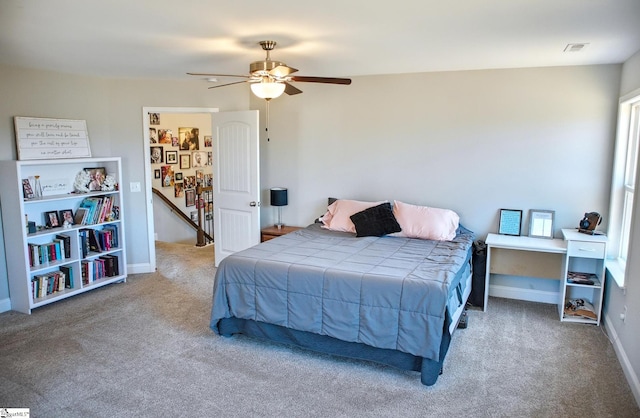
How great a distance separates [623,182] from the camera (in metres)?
4.07

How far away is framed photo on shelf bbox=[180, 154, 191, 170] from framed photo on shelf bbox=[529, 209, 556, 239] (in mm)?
5535

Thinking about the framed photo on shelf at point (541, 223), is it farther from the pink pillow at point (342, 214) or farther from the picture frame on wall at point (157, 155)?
the picture frame on wall at point (157, 155)

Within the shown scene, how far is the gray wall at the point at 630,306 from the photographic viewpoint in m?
2.93

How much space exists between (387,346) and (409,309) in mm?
302

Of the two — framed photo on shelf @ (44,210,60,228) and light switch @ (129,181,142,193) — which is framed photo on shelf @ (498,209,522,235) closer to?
light switch @ (129,181,142,193)

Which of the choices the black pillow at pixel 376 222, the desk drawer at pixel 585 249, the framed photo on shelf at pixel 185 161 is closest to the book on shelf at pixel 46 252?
the black pillow at pixel 376 222

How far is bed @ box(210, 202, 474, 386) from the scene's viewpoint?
298 cm

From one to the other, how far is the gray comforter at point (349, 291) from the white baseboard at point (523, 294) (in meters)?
1.09

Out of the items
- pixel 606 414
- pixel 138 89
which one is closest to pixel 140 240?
pixel 138 89

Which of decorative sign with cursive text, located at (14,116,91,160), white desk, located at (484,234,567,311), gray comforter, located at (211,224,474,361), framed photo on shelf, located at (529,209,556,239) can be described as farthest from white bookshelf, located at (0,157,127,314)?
framed photo on shelf, located at (529,209,556,239)

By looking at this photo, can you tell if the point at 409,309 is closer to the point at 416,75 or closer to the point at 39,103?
the point at 416,75

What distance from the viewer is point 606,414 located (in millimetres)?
2641

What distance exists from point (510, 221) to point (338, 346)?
2401 mm

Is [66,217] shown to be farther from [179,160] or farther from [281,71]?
[179,160]
